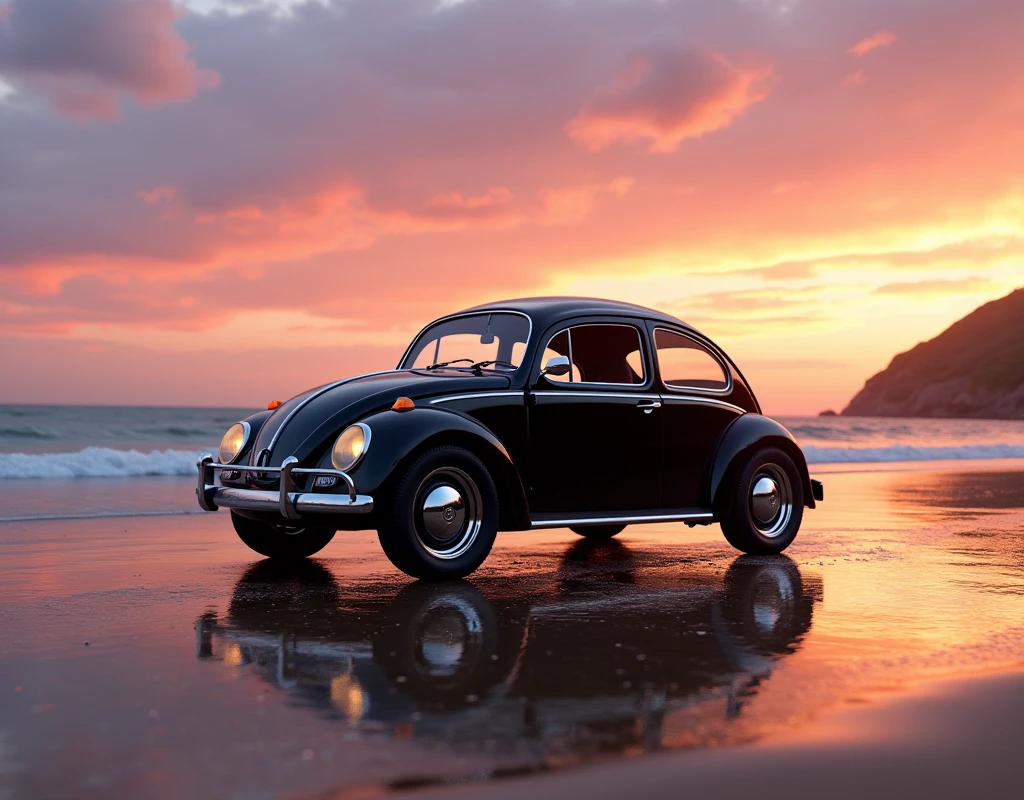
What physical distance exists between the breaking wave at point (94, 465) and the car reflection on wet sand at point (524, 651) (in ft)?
37.4

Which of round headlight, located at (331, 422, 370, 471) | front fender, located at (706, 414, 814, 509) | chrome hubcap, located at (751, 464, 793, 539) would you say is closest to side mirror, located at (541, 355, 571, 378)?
round headlight, located at (331, 422, 370, 471)

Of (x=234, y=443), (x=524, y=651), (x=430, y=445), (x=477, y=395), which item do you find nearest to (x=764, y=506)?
(x=477, y=395)

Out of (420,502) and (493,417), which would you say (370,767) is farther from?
(493,417)

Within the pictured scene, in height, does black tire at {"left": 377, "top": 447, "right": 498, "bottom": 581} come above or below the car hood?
below

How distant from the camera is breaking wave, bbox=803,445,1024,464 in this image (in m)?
27.3

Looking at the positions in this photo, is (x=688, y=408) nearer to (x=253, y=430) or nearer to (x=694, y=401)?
(x=694, y=401)

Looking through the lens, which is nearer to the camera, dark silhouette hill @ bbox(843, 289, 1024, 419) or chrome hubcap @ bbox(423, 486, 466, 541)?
chrome hubcap @ bbox(423, 486, 466, 541)

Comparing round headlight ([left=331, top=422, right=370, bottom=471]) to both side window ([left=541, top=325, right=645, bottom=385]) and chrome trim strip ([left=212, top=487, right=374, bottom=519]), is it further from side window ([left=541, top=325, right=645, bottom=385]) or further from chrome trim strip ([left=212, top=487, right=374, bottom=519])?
side window ([left=541, top=325, right=645, bottom=385])

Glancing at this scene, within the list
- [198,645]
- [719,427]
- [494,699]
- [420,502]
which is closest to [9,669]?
[198,645]

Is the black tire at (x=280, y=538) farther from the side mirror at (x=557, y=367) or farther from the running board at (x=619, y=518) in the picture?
the side mirror at (x=557, y=367)

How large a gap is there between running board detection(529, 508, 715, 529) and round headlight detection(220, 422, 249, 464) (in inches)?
84.3

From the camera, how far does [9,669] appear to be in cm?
450

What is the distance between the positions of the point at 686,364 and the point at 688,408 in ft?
1.40

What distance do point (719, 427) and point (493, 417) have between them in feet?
7.52
